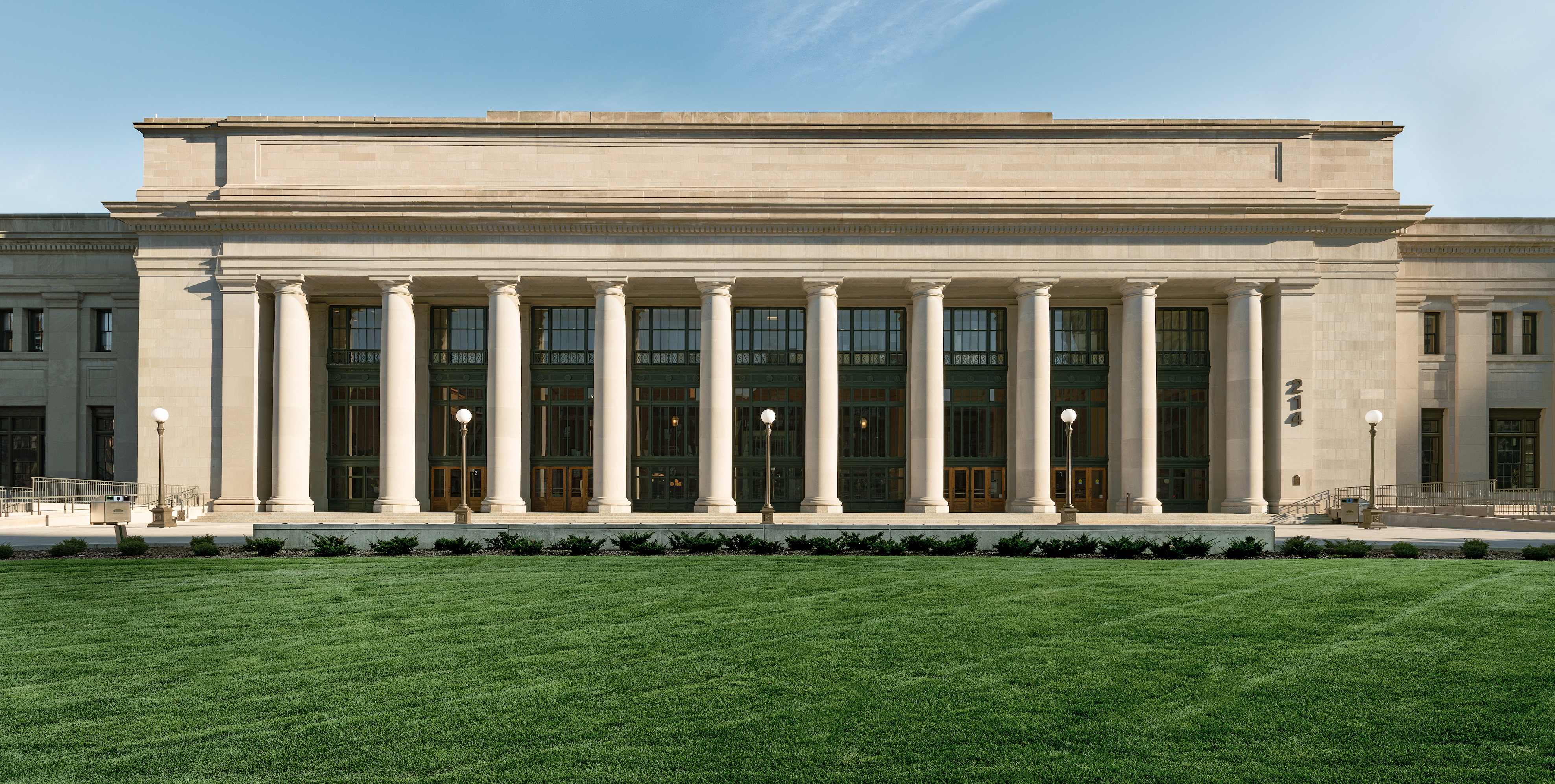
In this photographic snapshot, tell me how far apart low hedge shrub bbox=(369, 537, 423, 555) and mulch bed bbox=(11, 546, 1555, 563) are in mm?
151

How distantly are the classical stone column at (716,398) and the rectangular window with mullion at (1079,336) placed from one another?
15029 millimetres

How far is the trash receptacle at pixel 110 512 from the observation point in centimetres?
3303

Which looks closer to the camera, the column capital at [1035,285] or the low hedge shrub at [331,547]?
the low hedge shrub at [331,547]

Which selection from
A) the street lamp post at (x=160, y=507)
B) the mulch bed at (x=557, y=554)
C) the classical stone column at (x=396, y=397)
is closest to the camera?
the mulch bed at (x=557, y=554)

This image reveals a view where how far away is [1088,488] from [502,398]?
84.7ft

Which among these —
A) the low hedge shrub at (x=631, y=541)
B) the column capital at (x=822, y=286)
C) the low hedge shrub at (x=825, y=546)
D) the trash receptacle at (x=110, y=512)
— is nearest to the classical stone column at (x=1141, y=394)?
the column capital at (x=822, y=286)

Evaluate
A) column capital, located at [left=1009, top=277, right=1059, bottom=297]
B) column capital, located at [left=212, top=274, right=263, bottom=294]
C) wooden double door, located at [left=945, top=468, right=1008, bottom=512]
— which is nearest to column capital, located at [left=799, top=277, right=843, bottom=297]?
column capital, located at [left=1009, top=277, right=1059, bottom=297]

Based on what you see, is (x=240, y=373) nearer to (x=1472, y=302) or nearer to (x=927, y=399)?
(x=927, y=399)

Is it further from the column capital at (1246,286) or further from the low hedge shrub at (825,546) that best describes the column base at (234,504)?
the column capital at (1246,286)

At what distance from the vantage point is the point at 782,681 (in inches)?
391

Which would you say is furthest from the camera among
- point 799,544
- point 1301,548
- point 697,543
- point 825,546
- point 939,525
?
point 939,525

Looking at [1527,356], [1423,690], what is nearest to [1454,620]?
[1423,690]

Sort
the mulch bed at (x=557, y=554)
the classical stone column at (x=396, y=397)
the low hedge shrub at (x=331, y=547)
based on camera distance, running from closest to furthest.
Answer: the mulch bed at (x=557, y=554) < the low hedge shrub at (x=331, y=547) < the classical stone column at (x=396, y=397)

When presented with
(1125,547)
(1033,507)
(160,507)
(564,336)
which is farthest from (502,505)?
(1125,547)
